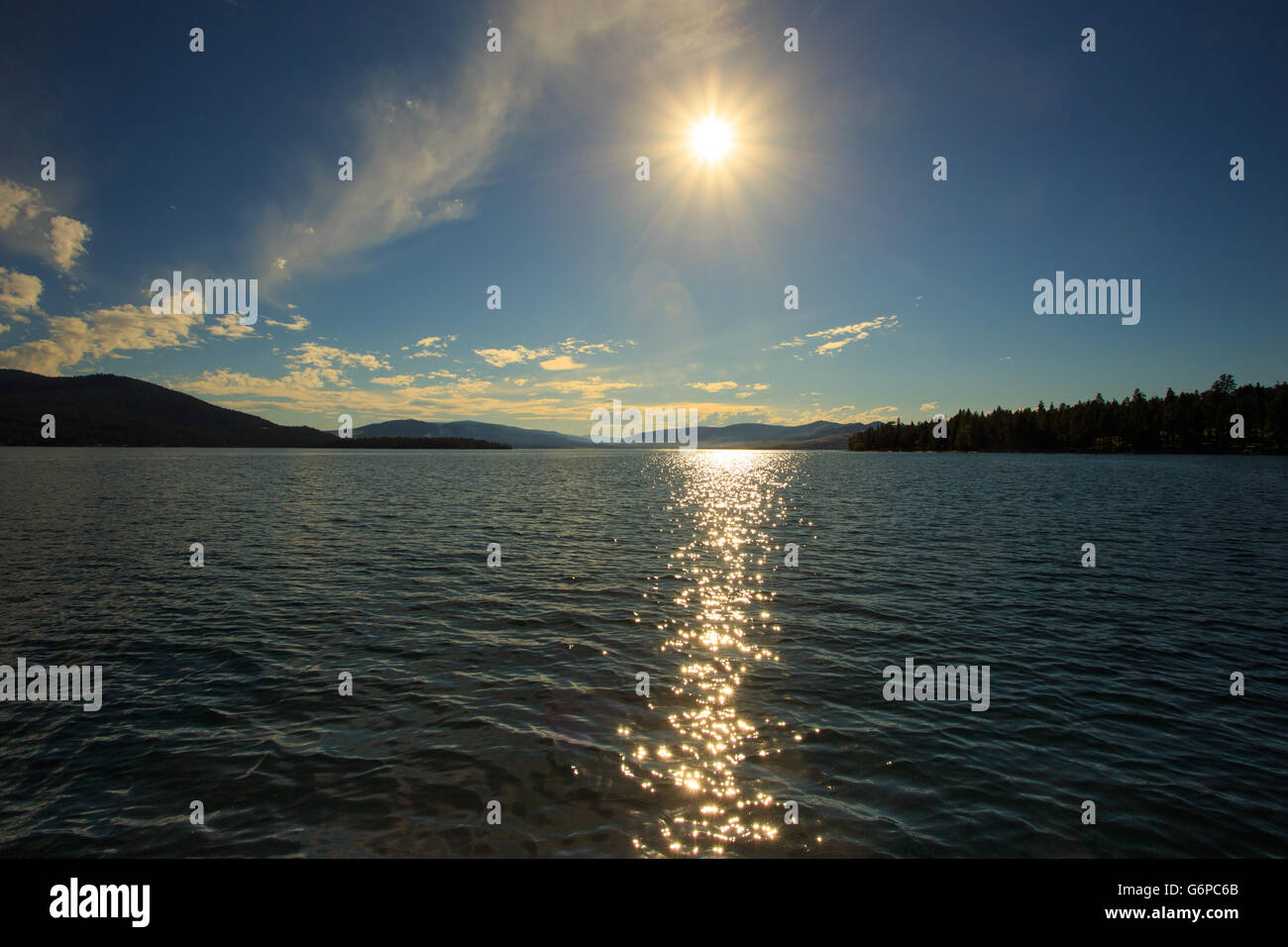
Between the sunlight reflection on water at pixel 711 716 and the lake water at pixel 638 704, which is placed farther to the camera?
the sunlight reflection on water at pixel 711 716

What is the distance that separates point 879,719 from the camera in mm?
14539

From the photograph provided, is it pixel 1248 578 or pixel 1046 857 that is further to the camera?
pixel 1248 578

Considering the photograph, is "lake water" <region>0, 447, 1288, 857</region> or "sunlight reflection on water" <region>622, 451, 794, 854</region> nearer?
"lake water" <region>0, 447, 1288, 857</region>

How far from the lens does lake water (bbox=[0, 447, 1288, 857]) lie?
1041 cm

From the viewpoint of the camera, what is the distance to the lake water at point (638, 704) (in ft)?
34.1

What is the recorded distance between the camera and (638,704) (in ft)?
50.7

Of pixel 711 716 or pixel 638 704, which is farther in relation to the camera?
pixel 638 704
